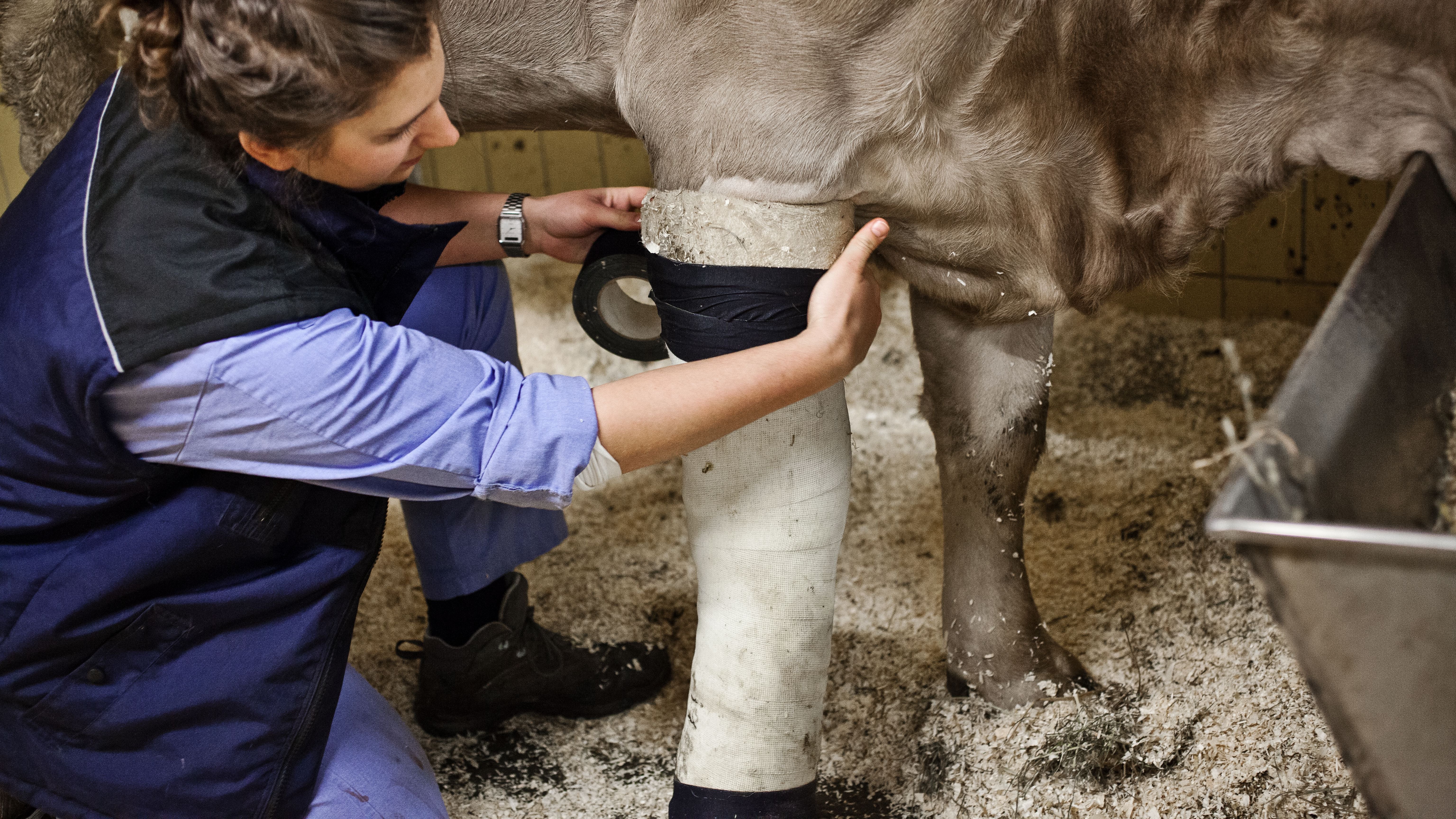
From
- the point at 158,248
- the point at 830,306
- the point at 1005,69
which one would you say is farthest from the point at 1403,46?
the point at 158,248

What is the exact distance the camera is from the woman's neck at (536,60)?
1195mm

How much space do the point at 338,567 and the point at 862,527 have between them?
1.02 metres

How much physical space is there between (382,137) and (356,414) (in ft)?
0.72

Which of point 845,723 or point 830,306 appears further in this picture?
point 845,723

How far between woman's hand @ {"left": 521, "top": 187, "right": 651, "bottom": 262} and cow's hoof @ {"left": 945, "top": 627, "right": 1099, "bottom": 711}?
→ 2.25 feet

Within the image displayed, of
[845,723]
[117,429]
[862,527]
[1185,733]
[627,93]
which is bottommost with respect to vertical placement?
[862,527]

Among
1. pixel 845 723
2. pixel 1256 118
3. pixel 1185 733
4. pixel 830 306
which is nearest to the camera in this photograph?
pixel 830 306

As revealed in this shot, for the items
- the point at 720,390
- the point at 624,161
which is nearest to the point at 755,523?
the point at 720,390

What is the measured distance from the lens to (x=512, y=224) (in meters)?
1.45

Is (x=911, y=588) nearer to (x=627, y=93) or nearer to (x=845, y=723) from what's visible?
(x=845, y=723)

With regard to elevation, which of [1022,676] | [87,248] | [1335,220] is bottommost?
[1022,676]

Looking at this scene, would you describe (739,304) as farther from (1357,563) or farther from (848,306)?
(1357,563)

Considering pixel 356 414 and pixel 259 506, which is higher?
pixel 356 414

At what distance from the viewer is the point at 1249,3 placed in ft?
3.53
